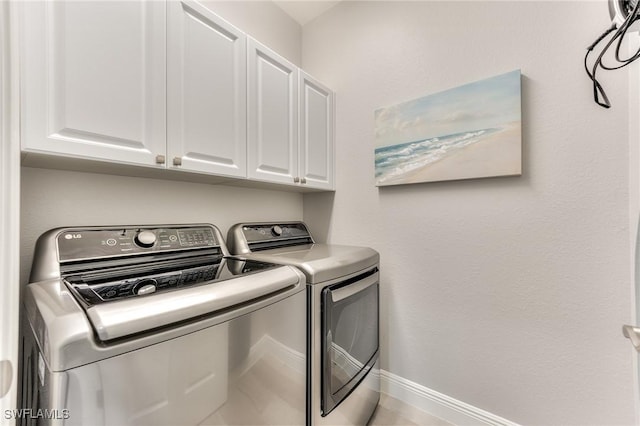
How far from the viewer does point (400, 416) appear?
1563 millimetres

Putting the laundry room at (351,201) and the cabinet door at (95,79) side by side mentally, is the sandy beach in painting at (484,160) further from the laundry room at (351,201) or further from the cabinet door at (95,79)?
the cabinet door at (95,79)

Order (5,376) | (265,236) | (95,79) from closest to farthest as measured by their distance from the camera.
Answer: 1. (5,376)
2. (95,79)
3. (265,236)

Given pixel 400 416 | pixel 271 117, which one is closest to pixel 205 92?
pixel 271 117

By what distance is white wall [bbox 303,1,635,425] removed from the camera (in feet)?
3.76

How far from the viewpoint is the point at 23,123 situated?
2.56ft

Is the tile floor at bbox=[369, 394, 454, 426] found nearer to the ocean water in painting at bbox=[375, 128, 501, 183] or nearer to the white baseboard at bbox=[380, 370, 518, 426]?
the white baseboard at bbox=[380, 370, 518, 426]

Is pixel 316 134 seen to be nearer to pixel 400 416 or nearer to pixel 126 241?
pixel 126 241

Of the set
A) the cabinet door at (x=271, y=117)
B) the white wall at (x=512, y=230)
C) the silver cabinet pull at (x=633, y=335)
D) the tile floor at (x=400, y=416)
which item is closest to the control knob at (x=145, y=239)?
the cabinet door at (x=271, y=117)

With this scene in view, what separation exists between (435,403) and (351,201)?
1.33 meters

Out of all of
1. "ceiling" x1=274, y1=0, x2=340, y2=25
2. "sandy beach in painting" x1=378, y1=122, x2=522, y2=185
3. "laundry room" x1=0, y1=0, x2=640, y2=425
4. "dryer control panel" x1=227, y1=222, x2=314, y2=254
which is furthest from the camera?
"ceiling" x1=274, y1=0, x2=340, y2=25

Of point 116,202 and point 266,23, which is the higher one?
point 266,23

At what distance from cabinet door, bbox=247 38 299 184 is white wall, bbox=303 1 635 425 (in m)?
0.50

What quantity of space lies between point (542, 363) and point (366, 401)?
888 millimetres

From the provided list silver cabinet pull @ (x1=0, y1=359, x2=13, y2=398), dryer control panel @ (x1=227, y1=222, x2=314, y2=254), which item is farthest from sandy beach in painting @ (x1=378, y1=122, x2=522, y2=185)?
silver cabinet pull @ (x1=0, y1=359, x2=13, y2=398)
